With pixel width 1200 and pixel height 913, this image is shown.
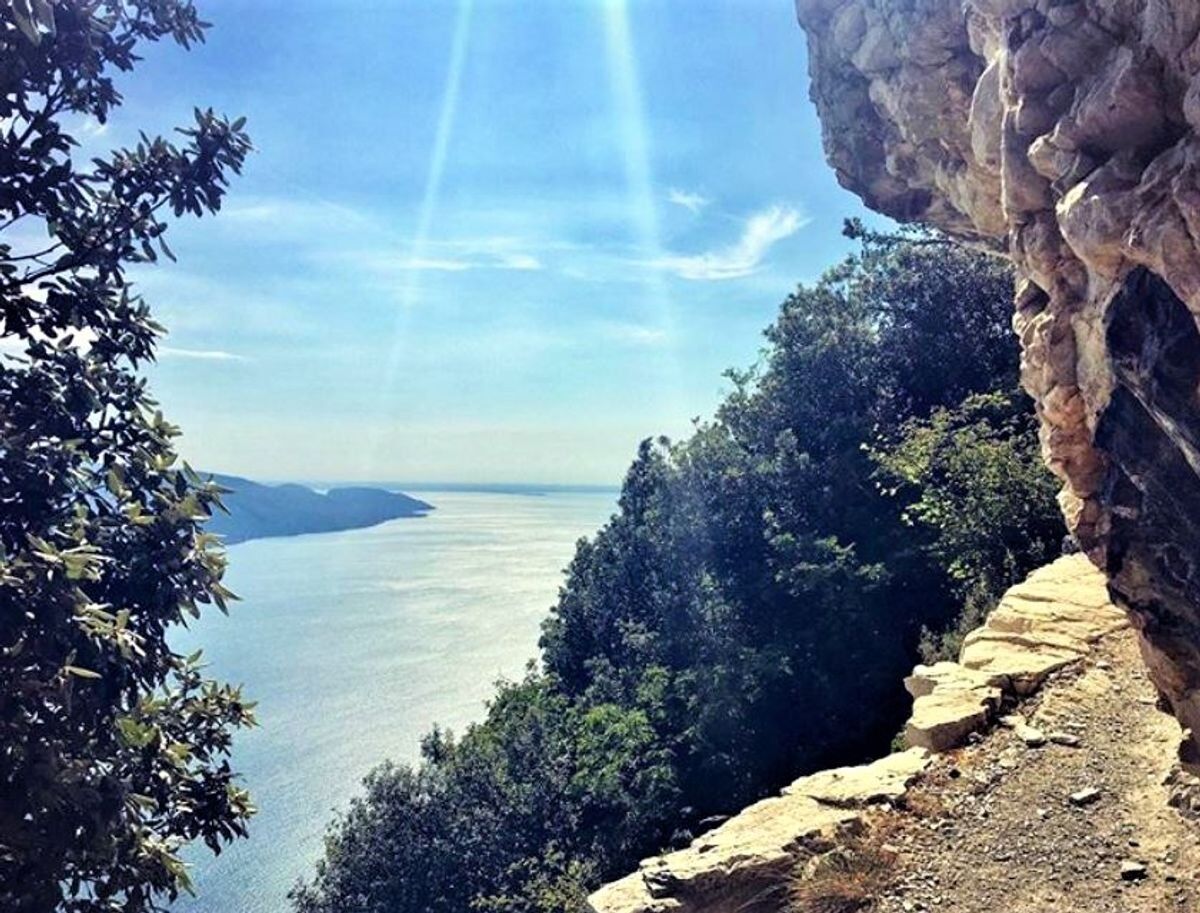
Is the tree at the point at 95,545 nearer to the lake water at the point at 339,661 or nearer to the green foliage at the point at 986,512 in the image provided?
the lake water at the point at 339,661

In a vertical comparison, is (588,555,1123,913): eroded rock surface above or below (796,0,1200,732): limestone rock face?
below

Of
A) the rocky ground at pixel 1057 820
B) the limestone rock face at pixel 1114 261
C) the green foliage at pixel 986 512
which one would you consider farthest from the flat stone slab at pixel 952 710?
the green foliage at pixel 986 512

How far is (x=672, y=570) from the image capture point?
86.0ft

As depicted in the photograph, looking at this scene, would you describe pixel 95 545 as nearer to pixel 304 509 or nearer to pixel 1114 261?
pixel 1114 261

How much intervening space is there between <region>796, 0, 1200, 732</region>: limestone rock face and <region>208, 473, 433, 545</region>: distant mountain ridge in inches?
3006

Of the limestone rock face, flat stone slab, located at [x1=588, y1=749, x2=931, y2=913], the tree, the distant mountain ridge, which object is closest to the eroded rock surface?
flat stone slab, located at [x1=588, y1=749, x2=931, y2=913]

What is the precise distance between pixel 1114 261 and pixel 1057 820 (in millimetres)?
4452

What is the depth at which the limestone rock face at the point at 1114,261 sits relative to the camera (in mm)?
4629

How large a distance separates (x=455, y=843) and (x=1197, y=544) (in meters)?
19.3

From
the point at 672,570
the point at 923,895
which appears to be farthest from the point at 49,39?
the point at 672,570

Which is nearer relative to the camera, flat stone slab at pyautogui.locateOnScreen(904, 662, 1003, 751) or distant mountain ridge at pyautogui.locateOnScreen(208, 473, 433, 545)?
flat stone slab at pyautogui.locateOnScreen(904, 662, 1003, 751)

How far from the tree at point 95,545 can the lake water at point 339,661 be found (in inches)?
217

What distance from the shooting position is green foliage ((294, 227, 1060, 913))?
63.7ft

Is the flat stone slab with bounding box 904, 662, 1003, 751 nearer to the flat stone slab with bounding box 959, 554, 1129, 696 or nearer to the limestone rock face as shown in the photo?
the flat stone slab with bounding box 959, 554, 1129, 696
